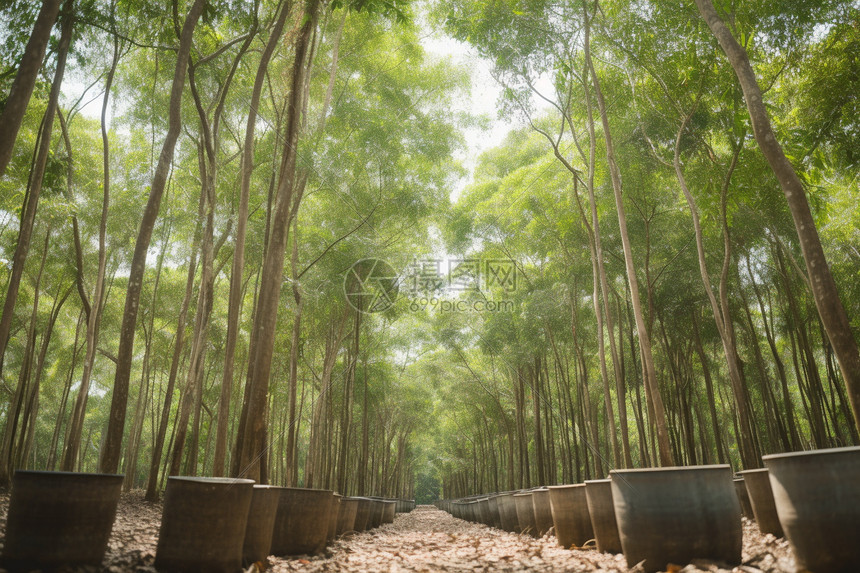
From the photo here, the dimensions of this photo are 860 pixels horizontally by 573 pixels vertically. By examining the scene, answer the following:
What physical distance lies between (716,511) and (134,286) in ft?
15.1

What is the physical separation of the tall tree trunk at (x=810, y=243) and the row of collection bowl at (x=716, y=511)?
742 millimetres

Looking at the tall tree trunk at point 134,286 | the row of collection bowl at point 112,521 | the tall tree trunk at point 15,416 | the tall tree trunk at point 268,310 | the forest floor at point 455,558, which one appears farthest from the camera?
the tall tree trunk at point 15,416

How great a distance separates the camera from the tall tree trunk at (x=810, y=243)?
8.29 ft

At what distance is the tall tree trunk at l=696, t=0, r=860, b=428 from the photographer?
2.53 m

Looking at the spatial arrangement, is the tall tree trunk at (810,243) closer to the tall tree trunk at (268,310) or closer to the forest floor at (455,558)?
the forest floor at (455,558)

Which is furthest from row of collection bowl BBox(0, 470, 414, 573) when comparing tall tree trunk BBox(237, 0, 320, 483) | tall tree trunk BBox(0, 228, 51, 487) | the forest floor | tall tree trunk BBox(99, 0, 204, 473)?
tall tree trunk BBox(0, 228, 51, 487)

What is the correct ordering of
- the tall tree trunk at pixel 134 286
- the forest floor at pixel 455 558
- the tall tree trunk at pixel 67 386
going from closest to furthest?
the forest floor at pixel 455 558 < the tall tree trunk at pixel 134 286 < the tall tree trunk at pixel 67 386

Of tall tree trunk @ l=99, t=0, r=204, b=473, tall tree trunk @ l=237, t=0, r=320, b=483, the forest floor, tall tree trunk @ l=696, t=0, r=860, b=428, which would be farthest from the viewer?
tall tree trunk @ l=237, t=0, r=320, b=483

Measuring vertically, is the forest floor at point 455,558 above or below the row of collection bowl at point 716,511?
below

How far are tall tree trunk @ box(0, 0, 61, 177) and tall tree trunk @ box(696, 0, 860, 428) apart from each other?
4710 mm

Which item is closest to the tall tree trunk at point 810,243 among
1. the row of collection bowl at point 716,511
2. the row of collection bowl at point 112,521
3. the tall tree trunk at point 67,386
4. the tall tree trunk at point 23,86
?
the row of collection bowl at point 716,511

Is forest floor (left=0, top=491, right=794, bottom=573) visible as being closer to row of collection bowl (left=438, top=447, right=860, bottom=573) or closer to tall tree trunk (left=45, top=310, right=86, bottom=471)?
row of collection bowl (left=438, top=447, right=860, bottom=573)

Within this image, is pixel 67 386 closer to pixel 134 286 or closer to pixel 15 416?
pixel 15 416

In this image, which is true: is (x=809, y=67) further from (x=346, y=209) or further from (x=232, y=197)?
(x=232, y=197)
